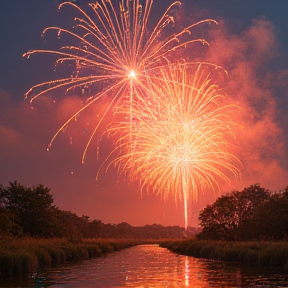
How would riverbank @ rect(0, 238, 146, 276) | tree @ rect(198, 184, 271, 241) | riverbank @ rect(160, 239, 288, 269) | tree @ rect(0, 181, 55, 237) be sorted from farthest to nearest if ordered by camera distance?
tree @ rect(198, 184, 271, 241)
tree @ rect(0, 181, 55, 237)
riverbank @ rect(160, 239, 288, 269)
riverbank @ rect(0, 238, 146, 276)

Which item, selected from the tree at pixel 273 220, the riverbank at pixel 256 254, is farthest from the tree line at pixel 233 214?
the riverbank at pixel 256 254

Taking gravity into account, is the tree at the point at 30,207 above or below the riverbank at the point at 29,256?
above

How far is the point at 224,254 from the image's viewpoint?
42.1 m

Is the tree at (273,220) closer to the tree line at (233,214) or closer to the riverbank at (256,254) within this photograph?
the tree line at (233,214)

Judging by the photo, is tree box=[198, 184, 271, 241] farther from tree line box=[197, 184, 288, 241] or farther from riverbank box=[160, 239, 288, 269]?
riverbank box=[160, 239, 288, 269]

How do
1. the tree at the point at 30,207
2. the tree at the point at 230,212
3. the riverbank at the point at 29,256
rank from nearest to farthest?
1. the riverbank at the point at 29,256
2. the tree at the point at 30,207
3. the tree at the point at 230,212

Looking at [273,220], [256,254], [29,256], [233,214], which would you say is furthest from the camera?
A: [233,214]

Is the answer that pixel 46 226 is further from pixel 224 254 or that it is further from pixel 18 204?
pixel 224 254

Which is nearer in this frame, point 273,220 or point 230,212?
point 273,220

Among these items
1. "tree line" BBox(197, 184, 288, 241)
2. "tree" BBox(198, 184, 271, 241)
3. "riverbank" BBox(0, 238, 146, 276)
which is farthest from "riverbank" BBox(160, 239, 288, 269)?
"tree" BBox(198, 184, 271, 241)

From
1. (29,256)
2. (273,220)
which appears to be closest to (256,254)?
(29,256)

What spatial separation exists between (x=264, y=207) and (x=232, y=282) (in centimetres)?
3880

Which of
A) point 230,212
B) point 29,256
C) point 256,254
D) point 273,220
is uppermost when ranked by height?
point 230,212

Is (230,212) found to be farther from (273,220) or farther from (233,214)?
(273,220)
